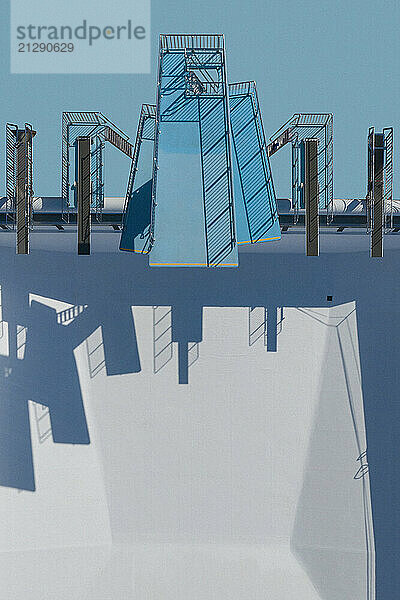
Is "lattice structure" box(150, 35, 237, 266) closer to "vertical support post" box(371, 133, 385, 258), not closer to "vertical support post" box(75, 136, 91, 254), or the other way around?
"vertical support post" box(75, 136, 91, 254)

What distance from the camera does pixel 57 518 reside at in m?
14.4

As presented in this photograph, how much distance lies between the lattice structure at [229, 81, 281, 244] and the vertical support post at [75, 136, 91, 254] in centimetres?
300

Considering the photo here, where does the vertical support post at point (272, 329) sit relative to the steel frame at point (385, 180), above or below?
below

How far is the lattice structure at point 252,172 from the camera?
11125 mm

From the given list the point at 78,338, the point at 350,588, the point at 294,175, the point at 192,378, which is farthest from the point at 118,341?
the point at 350,588

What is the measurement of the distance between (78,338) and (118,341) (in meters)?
1.05

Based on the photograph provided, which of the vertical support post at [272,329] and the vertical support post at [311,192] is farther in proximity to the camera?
the vertical support post at [272,329]

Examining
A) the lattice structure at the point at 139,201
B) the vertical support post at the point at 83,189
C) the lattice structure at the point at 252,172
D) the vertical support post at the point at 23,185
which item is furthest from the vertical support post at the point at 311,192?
the vertical support post at the point at 23,185

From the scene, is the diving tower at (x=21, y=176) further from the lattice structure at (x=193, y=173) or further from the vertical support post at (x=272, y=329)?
the vertical support post at (x=272, y=329)

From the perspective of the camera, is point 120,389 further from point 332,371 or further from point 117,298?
point 332,371

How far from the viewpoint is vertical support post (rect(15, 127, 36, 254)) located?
35.4 feet

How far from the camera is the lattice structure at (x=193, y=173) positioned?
34.2ft

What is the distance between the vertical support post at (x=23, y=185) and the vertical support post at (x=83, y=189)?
94 centimetres

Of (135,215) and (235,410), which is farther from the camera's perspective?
(235,410)
